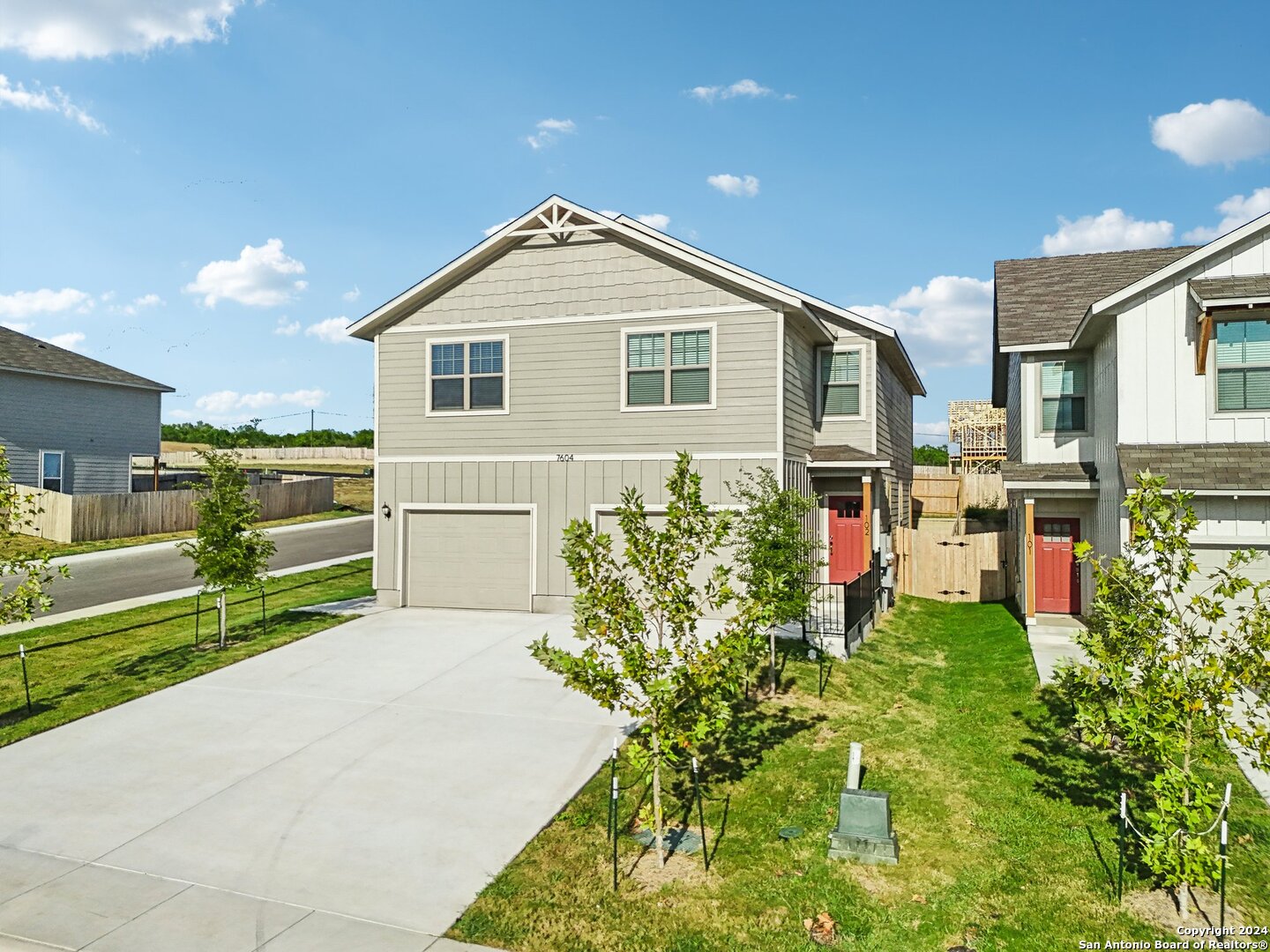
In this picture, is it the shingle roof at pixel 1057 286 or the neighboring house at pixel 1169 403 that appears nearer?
the neighboring house at pixel 1169 403

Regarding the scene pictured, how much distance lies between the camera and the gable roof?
16.0 meters

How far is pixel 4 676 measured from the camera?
42.4 ft

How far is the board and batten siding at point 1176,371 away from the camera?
13.3 meters

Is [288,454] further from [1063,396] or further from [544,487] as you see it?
[1063,396]

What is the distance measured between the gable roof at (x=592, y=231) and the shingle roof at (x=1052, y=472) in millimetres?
4169

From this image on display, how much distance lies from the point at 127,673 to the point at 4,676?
2.00m

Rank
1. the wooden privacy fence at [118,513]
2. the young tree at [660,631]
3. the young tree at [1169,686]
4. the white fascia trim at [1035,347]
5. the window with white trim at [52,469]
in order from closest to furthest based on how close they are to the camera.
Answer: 1. the young tree at [1169,686]
2. the young tree at [660,631]
3. the white fascia trim at [1035,347]
4. the wooden privacy fence at [118,513]
5. the window with white trim at [52,469]

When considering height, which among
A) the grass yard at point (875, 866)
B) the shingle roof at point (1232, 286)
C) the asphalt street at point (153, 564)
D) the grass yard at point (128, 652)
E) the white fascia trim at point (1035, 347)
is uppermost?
the shingle roof at point (1232, 286)

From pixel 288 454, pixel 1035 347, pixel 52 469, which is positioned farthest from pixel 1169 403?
pixel 288 454

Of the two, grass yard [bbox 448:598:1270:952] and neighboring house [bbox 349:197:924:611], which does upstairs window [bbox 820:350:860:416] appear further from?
grass yard [bbox 448:598:1270:952]

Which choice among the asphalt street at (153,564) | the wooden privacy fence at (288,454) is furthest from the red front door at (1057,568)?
the wooden privacy fence at (288,454)

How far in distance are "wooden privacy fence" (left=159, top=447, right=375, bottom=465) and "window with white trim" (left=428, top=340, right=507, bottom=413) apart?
5790 centimetres

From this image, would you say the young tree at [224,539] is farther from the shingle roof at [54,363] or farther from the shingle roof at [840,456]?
the shingle roof at [54,363]

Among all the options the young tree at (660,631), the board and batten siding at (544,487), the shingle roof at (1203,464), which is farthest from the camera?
the board and batten siding at (544,487)
